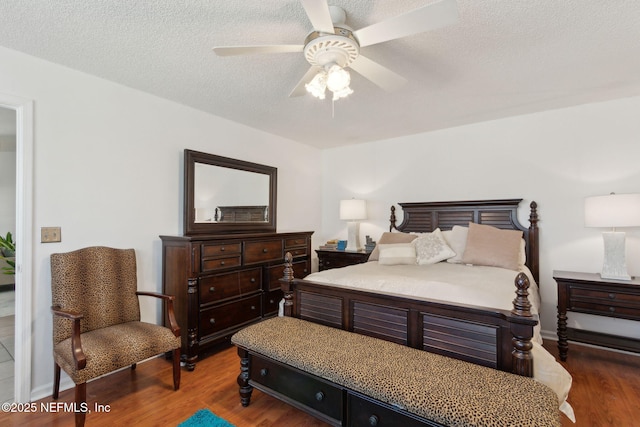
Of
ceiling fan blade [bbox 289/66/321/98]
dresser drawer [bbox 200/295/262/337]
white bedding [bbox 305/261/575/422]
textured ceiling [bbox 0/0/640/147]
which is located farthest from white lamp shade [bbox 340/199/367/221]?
ceiling fan blade [bbox 289/66/321/98]

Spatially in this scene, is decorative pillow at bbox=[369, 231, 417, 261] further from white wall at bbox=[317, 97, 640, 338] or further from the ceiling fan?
the ceiling fan

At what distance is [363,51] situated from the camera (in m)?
2.11

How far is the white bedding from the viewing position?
1.59 meters

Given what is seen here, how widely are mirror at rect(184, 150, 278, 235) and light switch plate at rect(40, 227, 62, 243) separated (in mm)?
974

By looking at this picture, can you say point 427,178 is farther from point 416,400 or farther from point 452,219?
point 416,400

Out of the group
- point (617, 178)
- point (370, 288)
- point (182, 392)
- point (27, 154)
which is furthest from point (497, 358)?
point (27, 154)

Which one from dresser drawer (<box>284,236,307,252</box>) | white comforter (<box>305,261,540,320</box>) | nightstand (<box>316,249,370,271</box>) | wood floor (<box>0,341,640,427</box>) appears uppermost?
dresser drawer (<box>284,236,307,252</box>)

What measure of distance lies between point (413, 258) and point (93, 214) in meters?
2.95

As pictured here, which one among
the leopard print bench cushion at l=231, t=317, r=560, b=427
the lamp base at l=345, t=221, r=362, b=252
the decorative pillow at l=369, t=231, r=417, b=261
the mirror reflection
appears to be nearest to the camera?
the leopard print bench cushion at l=231, t=317, r=560, b=427

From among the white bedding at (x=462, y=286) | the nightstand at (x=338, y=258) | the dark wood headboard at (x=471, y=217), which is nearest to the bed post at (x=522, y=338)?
the white bedding at (x=462, y=286)

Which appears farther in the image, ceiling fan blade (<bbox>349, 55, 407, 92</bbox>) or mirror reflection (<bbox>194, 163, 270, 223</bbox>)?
mirror reflection (<bbox>194, 163, 270, 223</bbox>)

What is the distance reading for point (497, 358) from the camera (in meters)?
1.63

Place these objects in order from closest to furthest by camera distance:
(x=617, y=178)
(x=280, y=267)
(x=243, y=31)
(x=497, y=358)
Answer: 1. (x=497, y=358)
2. (x=243, y=31)
3. (x=617, y=178)
4. (x=280, y=267)

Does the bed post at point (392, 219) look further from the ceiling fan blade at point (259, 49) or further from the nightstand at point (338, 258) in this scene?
the ceiling fan blade at point (259, 49)
